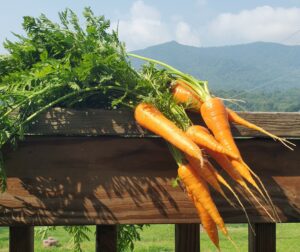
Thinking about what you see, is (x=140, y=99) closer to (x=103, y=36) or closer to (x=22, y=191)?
(x=103, y=36)

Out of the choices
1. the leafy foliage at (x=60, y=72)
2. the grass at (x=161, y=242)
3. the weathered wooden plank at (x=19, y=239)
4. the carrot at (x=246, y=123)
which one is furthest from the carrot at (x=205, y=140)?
the grass at (x=161, y=242)

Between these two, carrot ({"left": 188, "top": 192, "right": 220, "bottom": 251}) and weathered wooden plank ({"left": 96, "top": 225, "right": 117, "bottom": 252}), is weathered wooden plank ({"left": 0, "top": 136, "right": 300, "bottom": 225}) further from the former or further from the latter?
weathered wooden plank ({"left": 96, "top": 225, "right": 117, "bottom": 252})

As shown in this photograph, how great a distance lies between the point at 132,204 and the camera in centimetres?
158

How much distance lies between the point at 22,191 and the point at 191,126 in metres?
0.58

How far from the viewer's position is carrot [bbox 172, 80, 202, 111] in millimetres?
1567

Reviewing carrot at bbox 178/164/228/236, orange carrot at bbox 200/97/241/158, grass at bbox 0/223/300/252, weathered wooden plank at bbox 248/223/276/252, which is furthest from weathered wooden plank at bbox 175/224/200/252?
grass at bbox 0/223/300/252

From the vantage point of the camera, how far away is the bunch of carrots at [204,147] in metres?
1.48

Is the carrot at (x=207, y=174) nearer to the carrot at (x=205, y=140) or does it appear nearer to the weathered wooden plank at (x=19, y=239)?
the carrot at (x=205, y=140)

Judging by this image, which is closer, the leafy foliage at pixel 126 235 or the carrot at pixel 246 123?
the carrot at pixel 246 123

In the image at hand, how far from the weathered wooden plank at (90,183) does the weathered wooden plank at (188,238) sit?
0.31m

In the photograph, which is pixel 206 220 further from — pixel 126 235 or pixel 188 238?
pixel 126 235

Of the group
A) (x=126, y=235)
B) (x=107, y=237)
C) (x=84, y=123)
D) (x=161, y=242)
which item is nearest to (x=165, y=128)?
(x=84, y=123)

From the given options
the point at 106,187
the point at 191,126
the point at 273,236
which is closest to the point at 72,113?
the point at 106,187

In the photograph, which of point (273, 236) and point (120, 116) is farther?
point (273, 236)
